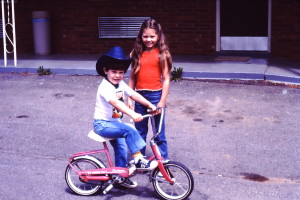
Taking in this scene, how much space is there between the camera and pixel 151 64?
4.98 metres

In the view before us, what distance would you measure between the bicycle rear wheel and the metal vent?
8.22 meters

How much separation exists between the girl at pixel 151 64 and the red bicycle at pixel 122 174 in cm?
64

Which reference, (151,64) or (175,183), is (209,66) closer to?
(151,64)

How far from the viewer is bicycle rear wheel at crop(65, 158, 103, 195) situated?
469 centimetres

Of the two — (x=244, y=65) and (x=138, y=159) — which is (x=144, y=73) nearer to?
(x=138, y=159)

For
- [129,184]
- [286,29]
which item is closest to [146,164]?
[129,184]

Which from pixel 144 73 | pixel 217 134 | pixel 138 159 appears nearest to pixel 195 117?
pixel 217 134

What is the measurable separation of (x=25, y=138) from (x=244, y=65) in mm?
5658

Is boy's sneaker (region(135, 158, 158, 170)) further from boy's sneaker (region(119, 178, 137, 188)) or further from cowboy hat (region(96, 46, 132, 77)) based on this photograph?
cowboy hat (region(96, 46, 132, 77))

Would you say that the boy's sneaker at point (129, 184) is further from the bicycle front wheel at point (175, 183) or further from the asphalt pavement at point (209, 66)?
the asphalt pavement at point (209, 66)

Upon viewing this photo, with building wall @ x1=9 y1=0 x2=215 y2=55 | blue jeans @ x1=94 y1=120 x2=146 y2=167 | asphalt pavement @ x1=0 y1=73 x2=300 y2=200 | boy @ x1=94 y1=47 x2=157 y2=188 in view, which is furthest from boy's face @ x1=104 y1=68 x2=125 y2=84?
building wall @ x1=9 y1=0 x2=215 y2=55

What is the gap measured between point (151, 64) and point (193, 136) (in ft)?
6.48

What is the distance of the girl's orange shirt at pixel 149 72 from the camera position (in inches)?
196

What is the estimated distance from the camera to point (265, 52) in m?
12.0
